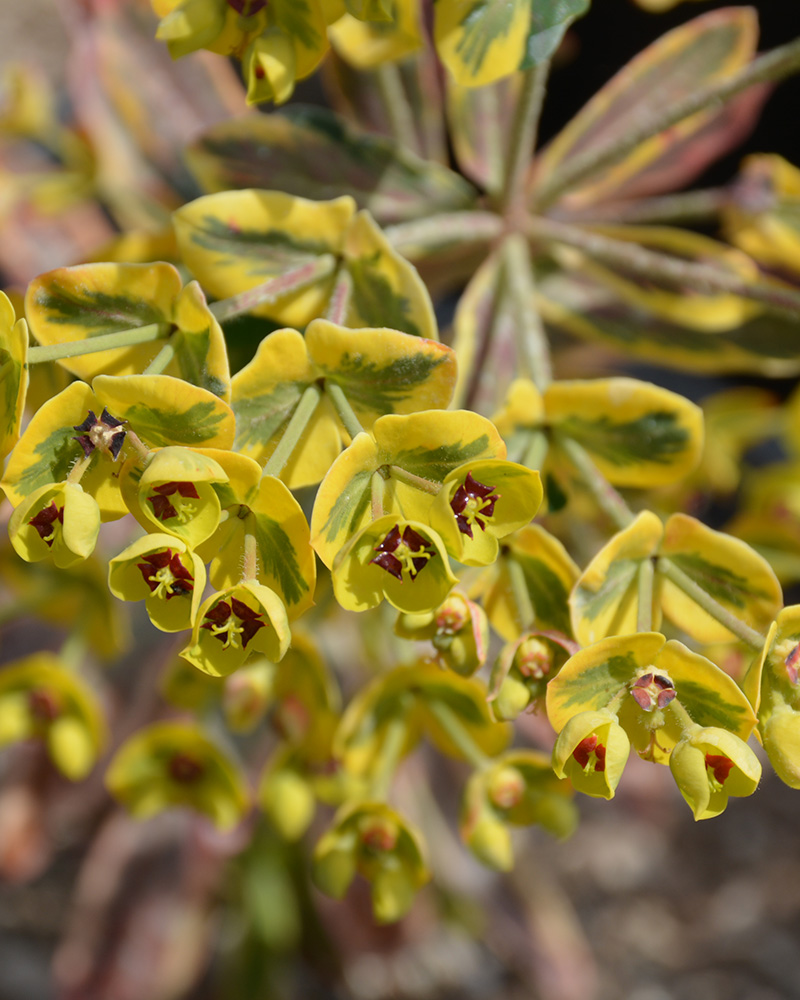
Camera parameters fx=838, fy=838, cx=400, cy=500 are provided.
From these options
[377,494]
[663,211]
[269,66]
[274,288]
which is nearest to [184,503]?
[377,494]

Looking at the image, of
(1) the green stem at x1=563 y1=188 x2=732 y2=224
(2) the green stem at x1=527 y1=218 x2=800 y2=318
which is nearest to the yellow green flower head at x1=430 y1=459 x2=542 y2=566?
(2) the green stem at x1=527 y1=218 x2=800 y2=318

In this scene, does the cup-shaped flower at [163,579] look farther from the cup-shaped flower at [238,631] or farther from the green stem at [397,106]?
the green stem at [397,106]

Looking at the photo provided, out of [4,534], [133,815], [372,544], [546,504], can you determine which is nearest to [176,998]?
[133,815]

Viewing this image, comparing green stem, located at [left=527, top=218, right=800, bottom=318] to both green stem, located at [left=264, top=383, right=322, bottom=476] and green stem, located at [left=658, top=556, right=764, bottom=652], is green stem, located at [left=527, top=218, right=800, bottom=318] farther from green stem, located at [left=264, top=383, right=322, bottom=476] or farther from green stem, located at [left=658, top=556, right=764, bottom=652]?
green stem, located at [left=264, top=383, right=322, bottom=476]

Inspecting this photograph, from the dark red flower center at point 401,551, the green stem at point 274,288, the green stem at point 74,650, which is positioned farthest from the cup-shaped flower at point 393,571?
the green stem at point 74,650

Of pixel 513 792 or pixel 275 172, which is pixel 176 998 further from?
pixel 275 172

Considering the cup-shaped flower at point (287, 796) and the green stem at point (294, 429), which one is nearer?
the green stem at point (294, 429)
